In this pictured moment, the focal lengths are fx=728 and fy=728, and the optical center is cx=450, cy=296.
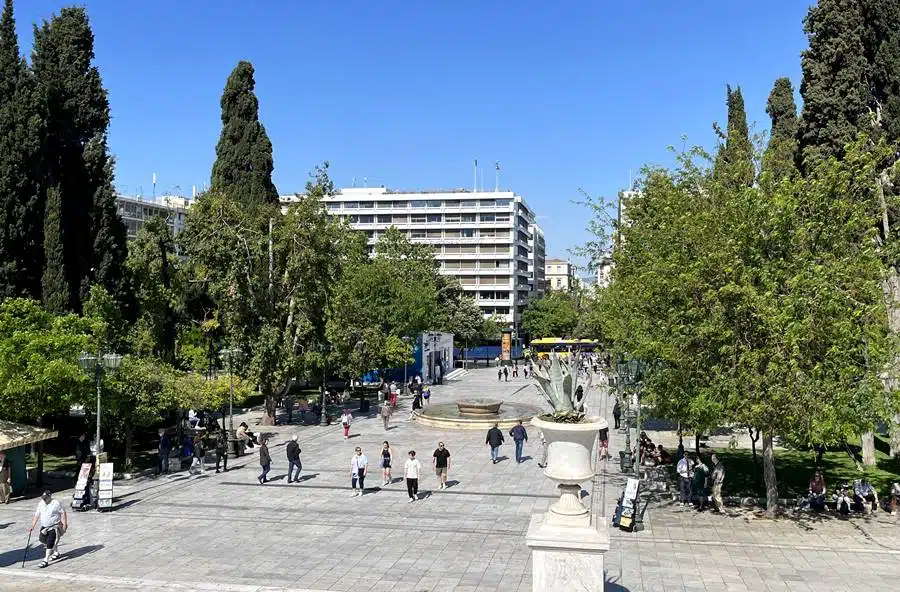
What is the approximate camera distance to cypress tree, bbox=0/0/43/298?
25.5 metres

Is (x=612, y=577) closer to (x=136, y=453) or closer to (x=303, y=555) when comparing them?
(x=303, y=555)

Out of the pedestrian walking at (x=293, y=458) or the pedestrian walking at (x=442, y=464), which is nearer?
the pedestrian walking at (x=442, y=464)

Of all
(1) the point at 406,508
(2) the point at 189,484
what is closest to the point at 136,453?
(2) the point at 189,484

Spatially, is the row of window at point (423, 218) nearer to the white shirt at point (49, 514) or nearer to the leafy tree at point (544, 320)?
the leafy tree at point (544, 320)

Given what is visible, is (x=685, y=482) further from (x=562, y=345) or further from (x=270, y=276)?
(x=562, y=345)

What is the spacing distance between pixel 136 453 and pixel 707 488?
68.7ft

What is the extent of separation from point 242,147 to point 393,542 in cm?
3446

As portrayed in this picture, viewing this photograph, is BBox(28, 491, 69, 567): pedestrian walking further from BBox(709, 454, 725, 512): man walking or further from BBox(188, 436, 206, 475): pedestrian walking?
BBox(709, 454, 725, 512): man walking

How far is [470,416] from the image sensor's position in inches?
1382

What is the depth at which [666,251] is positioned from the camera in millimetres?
19531

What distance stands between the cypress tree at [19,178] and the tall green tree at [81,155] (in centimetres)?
120

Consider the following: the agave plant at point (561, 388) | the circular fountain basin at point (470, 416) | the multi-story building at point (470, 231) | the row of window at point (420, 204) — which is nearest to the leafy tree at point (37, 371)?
the agave plant at point (561, 388)

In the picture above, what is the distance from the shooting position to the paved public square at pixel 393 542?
1339cm

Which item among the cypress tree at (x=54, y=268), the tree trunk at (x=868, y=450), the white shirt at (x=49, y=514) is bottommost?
the tree trunk at (x=868, y=450)
